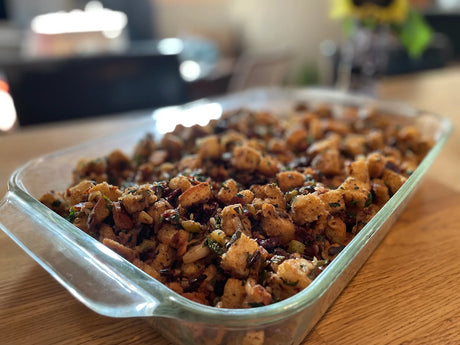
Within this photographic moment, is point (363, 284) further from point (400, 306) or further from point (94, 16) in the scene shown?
point (94, 16)

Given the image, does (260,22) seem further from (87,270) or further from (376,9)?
(87,270)

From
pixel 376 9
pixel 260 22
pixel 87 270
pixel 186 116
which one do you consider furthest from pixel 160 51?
pixel 260 22

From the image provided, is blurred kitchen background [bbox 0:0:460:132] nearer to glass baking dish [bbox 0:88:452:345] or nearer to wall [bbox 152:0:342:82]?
wall [bbox 152:0:342:82]

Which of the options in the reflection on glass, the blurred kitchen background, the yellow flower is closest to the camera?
the reflection on glass

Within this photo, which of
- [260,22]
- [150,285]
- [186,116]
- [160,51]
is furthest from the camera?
[260,22]

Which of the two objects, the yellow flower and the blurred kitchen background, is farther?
the blurred kitchen background

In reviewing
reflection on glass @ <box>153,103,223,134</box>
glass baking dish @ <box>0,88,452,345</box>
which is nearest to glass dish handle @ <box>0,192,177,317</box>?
glass baking dish @ <box>0,88,452,345</box>

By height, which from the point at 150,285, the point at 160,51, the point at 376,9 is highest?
the point at 376,9
